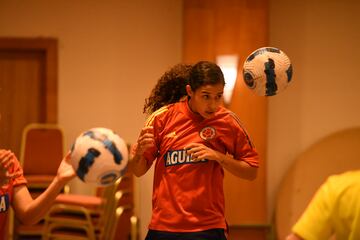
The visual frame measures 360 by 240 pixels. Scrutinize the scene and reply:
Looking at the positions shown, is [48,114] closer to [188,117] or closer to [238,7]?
[238,7]

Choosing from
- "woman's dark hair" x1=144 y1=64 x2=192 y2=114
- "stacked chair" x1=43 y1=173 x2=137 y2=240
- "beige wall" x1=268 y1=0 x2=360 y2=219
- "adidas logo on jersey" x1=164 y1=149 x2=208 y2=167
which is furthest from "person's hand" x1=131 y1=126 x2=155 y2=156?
→ "beige wall" x1=268 y1=0 x2=360 y2=219

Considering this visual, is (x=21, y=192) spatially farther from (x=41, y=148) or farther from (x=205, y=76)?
(x=41, y=148)

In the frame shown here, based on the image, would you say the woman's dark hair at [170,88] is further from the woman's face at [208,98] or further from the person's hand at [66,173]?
the person's hand at [66,173]

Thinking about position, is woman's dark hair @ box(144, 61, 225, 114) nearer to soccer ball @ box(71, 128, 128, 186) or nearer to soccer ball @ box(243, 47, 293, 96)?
soccer ball @ box(243, 47, 293, 96)

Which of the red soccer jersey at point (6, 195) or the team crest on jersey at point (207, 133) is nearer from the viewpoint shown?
the red soccer jersey at point (6, 195)

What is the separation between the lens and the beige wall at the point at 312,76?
5.73m

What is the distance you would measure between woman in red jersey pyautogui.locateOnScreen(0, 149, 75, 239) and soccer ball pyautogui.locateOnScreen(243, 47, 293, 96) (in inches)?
43.3

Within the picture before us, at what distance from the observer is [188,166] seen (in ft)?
7.95

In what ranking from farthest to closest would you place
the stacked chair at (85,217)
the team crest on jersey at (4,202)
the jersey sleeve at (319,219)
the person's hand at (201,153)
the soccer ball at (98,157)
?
1. the stacked chair at (85,217)
2. the person's hand at (201,153)
3. the team crest on jersey at (4,202)
4. the soccer ball at (98,157)
5. the jersey sleeve at (319,219)

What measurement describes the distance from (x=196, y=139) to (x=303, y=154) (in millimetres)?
3305

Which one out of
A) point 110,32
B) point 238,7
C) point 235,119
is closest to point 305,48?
point 238,7

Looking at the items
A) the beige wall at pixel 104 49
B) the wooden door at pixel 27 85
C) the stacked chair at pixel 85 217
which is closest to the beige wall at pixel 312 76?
the beige wall at pixel 104 49

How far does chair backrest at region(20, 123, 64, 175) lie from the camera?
5.39 metres

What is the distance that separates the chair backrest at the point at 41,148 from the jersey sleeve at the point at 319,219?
4.21 meters
